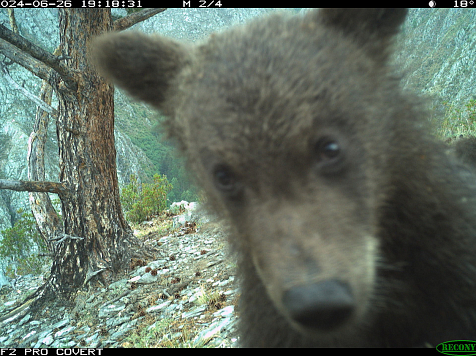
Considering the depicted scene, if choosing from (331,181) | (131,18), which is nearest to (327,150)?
(331,181)

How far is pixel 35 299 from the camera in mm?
6668

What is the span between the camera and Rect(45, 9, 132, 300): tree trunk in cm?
644

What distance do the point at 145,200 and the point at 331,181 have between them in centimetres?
1266

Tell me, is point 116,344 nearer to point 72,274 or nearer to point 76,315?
point 76,315

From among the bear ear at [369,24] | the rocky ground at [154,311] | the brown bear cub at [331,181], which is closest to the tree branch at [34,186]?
the rocky ground at [154,311]

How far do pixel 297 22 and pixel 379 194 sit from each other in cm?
116

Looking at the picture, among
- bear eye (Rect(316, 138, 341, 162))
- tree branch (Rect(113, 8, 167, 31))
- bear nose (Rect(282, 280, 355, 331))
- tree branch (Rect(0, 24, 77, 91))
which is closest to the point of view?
bear nose (Rect(282, 280, 355, 331))

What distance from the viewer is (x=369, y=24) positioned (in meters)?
2.06

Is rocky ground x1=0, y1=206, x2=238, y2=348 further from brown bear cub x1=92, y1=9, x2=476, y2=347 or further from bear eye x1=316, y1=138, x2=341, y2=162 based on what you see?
bear eye x1=316, y1=138, x2=341, y2=162

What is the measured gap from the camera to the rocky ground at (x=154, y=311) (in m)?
4.14

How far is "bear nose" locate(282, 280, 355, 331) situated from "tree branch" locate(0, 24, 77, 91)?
5.93 meters

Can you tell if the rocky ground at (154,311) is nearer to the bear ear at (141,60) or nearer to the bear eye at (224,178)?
the bear eye at (224,178)

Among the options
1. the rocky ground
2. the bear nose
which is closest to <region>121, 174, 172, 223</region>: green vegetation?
the rocky ground

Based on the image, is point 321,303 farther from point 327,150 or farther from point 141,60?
point 141,60
